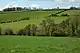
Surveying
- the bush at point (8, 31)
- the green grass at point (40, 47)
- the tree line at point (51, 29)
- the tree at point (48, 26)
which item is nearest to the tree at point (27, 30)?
the tree line at point (51, 29)

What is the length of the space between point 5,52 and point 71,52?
340 inches

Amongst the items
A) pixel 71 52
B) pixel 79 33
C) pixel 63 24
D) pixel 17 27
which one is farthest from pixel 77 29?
pixel 71 52

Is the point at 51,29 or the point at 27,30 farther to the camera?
the point at 27,30

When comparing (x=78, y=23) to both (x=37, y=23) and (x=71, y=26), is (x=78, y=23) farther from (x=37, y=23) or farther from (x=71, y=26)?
(x=37, y=23)

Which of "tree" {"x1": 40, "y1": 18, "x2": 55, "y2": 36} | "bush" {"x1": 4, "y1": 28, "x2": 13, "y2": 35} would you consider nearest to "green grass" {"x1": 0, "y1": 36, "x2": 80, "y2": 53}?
"tree" {"x1": 40, "y1": 18, "x2": 55, "y2": 36}

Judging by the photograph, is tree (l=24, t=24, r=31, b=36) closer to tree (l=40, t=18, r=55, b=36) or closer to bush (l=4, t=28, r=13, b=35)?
tree (l=40, t=18, r=55, b=36)

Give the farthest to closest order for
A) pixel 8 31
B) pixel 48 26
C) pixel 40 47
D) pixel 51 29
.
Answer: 1. pixel 8 31
2. pixel 48 26
3. pixel 51 29
4. pixel 40 47

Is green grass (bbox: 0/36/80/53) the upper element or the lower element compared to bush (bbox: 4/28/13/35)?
upper

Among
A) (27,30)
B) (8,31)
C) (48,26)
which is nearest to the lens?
(27,30)

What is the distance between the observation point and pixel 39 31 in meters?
81.3

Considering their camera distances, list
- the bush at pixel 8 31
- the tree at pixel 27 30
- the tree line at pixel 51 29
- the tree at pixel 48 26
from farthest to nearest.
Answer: the bush at pixel 8 31
the tree at pixel 48 26
the tree at pixel 27 30
the tree line at pixel 51 29

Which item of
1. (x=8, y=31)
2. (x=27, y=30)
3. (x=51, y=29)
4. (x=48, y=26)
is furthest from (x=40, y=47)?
(x=8, y=31)

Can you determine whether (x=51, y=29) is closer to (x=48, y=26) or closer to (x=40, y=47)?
(x=48, y=26)

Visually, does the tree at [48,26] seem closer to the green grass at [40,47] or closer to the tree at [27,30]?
the tree at [27,30]
